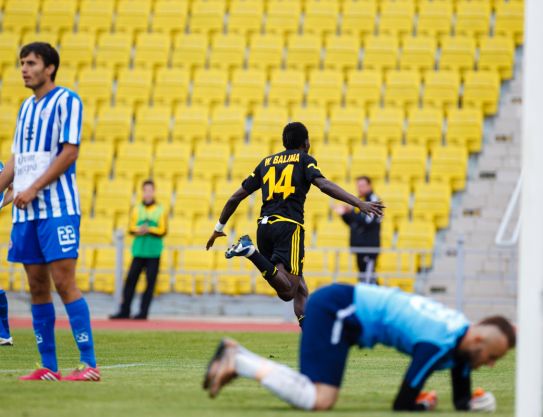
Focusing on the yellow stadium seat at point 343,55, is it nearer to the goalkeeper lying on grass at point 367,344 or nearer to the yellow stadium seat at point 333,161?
the yellow stadium seat at point 333,161

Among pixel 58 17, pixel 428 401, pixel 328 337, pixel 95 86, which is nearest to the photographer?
pixel 328 337

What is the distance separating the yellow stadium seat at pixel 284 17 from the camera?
22766 millimetres

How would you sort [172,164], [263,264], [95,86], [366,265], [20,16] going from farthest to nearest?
[20,16], [95,86], [172,164], [366,265], [263,264]

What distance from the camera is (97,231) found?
Result: 1972 cm

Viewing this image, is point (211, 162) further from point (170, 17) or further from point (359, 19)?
point (359, 19)

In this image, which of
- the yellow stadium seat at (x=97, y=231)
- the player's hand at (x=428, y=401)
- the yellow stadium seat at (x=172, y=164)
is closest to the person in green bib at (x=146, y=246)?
the yellow stadium seat at (x=97, y=231)

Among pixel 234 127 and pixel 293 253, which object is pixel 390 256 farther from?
pixel 293 253

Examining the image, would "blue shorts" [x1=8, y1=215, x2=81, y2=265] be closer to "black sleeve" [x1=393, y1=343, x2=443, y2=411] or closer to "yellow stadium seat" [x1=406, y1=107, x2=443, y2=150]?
"black sleeve" [x1=393, y1=343, x2=443, y2=411]

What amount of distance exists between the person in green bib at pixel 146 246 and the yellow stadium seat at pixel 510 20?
8.45m

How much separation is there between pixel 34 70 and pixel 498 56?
15.2m

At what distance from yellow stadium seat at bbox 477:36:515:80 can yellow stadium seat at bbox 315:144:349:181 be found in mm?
3664

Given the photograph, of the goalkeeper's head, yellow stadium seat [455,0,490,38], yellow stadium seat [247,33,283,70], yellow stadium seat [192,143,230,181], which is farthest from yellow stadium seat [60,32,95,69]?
the goalkeeper's head

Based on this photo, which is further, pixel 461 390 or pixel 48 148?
pixel 48 148

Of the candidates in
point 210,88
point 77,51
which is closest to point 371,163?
point 210,88
